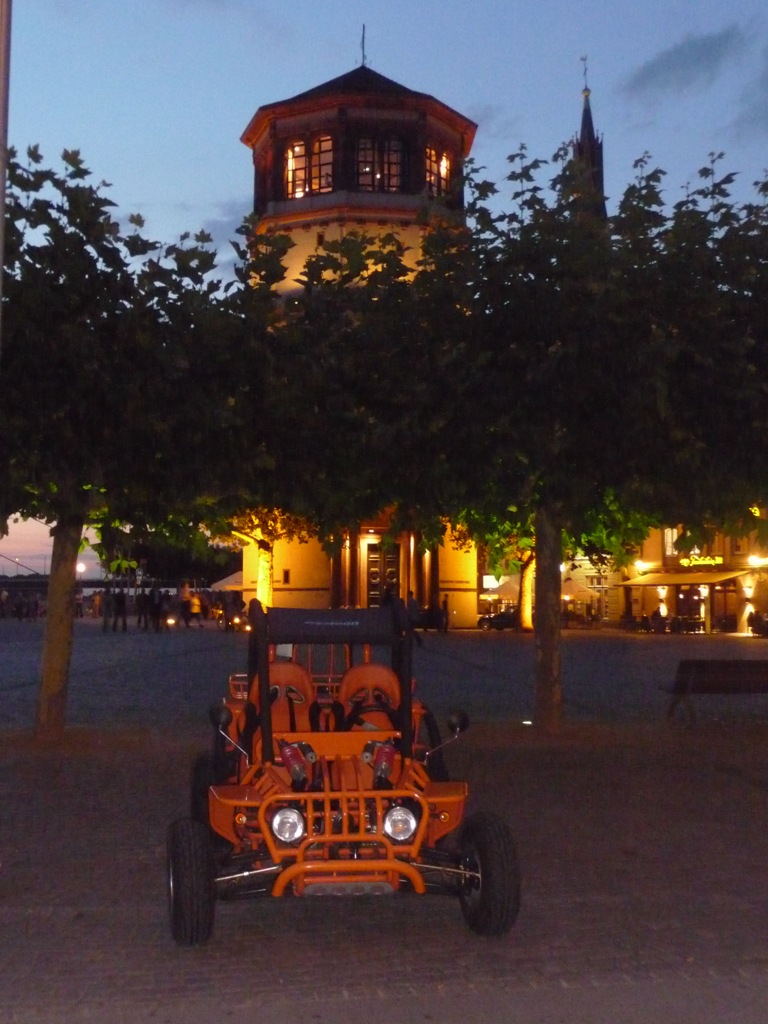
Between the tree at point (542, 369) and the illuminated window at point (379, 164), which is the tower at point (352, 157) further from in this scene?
the tree at point (542, 369)

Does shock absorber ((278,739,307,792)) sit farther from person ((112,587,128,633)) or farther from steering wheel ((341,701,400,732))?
person ((112,587,128,633))

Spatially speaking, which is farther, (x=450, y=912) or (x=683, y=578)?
(x=683, y=578)

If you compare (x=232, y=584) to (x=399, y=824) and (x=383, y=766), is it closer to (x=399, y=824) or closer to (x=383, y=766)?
(x=383, y=766)

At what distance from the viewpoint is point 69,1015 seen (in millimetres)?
6188

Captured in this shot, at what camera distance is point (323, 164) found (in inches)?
2307

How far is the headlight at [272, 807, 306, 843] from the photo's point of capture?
7141 mm

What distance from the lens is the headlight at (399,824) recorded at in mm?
7203

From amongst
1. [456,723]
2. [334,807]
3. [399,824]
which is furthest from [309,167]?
[399,824]

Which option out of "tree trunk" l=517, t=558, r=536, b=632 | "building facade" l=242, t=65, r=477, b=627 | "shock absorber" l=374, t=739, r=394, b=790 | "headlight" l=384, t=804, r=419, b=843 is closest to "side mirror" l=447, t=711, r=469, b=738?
"shock absorber" l=374, t=739, r=394, b=790

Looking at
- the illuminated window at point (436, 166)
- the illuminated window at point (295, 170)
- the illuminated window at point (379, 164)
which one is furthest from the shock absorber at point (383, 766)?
the illuminated window at point (295, 170)

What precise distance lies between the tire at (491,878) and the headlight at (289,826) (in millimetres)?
914

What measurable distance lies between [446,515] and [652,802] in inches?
221

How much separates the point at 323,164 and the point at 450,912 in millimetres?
53121

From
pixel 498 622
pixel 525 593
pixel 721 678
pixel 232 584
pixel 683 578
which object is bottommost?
pixel 721 678
